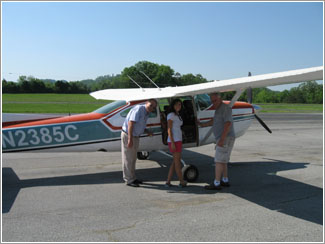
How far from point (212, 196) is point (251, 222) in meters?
1.21

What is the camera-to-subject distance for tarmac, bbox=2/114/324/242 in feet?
12.1

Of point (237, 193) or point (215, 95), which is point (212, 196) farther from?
point (215, 95)

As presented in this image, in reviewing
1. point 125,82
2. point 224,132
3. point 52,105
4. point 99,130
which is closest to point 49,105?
point 52,105

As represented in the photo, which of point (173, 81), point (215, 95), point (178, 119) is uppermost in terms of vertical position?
point (173, 81)

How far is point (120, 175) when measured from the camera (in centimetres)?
672

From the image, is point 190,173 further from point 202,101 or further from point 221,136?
point 202,101

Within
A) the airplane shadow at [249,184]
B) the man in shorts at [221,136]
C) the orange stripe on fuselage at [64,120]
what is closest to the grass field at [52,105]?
the orange stripe on fuselage at [64,120]

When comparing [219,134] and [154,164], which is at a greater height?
[219,134]

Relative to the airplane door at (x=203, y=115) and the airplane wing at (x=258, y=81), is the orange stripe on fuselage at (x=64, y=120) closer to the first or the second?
the airplane wing at (x=258, y=81)

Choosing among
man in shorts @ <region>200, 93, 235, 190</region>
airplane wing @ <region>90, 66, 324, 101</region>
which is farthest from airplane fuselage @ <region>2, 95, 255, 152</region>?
man in shorts @ <region>200, 93, 235, 190</region>

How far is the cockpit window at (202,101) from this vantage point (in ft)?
23.6

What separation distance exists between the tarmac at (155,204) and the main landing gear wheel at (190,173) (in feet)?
0.53

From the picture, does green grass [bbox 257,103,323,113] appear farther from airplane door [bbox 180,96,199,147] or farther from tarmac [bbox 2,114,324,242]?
tarmac [bbox 2,114,324,242]

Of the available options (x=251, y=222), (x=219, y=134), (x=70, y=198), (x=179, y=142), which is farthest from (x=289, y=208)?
(x=70, y=198)
